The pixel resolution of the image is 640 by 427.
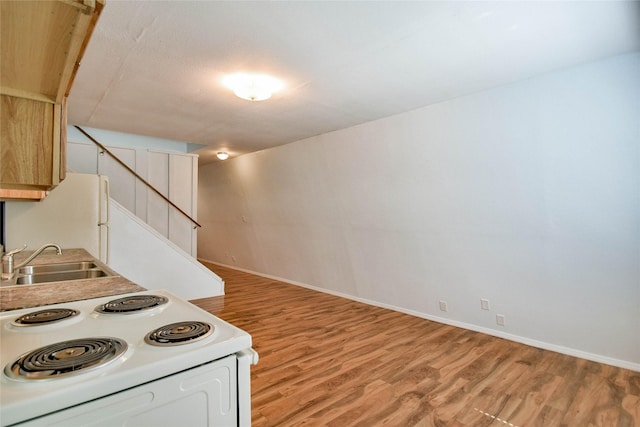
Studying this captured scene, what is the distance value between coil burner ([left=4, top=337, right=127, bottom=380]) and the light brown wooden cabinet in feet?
2.91

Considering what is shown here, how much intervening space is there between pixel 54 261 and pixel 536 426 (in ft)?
11.6

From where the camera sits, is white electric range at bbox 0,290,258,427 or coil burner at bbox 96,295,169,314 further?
coil burner at bbox 96,295,169,314

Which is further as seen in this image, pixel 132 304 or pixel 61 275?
pixel 61 275

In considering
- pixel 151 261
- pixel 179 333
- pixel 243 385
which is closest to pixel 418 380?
pixel 243 385

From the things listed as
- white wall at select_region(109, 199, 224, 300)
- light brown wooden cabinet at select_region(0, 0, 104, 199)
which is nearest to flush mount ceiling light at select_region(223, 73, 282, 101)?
→ light brown wooden cabinet at select_region(0, 0, 104, 199)

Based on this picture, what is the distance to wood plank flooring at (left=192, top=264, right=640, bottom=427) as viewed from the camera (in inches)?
82.2

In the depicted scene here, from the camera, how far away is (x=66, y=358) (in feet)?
2.91

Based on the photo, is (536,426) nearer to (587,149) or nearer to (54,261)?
(587,149)

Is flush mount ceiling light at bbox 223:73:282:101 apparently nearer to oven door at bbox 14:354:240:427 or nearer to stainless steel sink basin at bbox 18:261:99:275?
stainless steel sink basin at bbox 18:261:99:275

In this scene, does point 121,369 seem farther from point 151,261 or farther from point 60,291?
point 151,261

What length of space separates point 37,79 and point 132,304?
0.95 metres

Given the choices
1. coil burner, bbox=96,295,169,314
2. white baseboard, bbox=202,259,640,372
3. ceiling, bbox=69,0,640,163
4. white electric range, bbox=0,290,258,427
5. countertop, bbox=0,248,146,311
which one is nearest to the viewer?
white electric range, bbox=0,290,258,427

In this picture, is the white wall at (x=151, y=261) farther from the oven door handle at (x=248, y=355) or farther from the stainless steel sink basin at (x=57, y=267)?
the oven door handle at (x=248, y=355)

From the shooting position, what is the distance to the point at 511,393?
2.36 m
